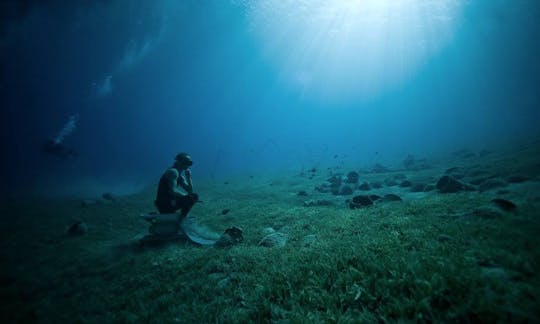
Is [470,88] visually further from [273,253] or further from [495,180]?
[273,253]

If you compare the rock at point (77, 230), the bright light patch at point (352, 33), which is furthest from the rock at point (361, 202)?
the bright light patch at point (352, 33)

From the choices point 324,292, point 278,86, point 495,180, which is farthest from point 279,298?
point 278,86

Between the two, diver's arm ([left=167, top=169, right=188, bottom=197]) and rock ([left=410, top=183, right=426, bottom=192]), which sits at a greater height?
diver's arm ([left=167, top=169, right=188, bottom=197])

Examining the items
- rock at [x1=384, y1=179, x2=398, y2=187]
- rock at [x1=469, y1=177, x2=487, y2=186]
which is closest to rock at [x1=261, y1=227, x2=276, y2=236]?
rock at [x1=469, y1=177, x2=487, y2=186]

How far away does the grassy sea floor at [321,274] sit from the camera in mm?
3398

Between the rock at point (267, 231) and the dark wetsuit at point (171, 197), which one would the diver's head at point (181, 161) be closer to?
the dark wetsuit at point (171, 197)

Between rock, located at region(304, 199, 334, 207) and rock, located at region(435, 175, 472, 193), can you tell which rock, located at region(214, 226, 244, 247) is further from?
rock, located at region(435, 175, 472, 193)

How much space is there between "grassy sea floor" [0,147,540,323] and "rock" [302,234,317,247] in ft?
0.33

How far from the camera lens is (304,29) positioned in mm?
82875

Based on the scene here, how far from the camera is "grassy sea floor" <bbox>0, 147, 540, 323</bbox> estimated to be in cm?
340

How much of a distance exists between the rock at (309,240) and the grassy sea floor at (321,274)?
0.33ft

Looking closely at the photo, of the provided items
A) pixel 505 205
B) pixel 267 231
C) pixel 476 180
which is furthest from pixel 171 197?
pixel 476 180

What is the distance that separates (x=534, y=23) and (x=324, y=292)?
99423 millimetres

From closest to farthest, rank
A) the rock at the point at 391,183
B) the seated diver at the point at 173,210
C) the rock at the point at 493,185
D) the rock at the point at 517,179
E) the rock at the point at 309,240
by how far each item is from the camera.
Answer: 1. the rock at the point at 309,240
2. the seated diver at the point at 173,210
3. the rock at the point at 493,185
4. the rock at the point at 517,179
5. the rock at the point at 391,183
